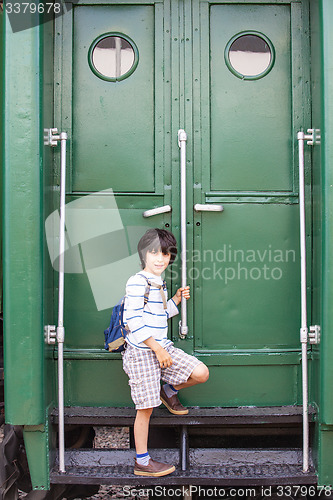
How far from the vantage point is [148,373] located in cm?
259

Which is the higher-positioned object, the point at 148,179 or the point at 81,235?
the point at 148,179

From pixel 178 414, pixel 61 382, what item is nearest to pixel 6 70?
pixel 61 382

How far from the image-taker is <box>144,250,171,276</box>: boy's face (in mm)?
Result: 2582

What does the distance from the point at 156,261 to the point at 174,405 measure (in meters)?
0.87

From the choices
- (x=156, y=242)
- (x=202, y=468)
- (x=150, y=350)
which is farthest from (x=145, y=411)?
(x=156, y=242)

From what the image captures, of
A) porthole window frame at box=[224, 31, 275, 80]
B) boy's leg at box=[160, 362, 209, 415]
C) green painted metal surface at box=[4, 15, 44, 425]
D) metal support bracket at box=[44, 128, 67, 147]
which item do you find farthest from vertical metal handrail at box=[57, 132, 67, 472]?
porthole window frame at box=[224, 31, 275, 80]

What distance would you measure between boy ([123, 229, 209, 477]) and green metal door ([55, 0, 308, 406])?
0.79ft

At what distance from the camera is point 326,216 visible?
258 cm

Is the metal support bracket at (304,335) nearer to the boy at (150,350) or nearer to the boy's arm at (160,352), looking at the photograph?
the boy at (150,350)

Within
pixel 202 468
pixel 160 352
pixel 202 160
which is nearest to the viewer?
pixel 160 352

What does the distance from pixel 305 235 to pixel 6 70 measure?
192 cm

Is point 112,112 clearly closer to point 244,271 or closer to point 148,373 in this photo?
point 244,271

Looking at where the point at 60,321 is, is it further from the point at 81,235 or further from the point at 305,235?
the point at 305,235

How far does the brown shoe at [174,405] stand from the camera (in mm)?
2738
